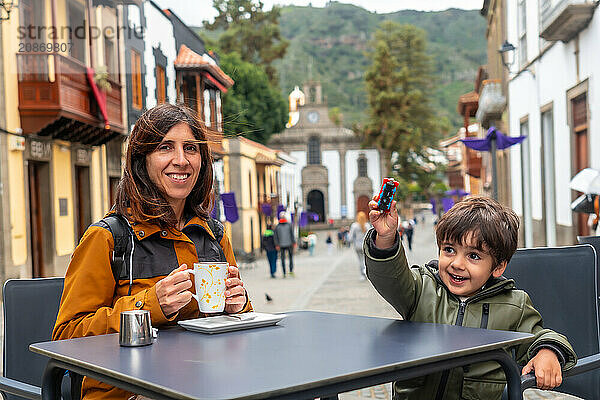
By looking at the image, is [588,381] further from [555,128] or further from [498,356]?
[555,128]

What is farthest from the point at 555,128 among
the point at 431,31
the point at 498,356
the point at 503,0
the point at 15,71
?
the point at 431,31

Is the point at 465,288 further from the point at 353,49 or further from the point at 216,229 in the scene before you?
the point at 353,49

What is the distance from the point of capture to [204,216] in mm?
3182

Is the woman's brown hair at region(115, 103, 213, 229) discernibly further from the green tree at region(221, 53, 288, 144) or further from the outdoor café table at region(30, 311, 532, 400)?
the green tree at region(221, 53, 288, 144)

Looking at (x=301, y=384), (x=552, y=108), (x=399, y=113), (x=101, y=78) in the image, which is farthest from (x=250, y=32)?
(x=301, y=384)

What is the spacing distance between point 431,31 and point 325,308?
4960 inches

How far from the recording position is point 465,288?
116 inches

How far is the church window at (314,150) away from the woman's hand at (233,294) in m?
73.2

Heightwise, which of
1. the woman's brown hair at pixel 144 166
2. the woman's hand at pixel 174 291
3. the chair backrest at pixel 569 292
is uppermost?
the woman's brown hair at pixel 144 166

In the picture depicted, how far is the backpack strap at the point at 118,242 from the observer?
2768 millimetres

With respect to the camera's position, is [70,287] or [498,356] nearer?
[498,356]

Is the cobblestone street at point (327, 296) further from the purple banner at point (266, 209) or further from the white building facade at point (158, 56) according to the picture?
the purple banner at point (266, 209)

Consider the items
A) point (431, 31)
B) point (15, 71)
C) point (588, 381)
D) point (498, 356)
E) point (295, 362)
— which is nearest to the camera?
point (295, 362)

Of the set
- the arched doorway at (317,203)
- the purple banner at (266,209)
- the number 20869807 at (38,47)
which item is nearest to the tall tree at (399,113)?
the arched doorway at (317,203)
